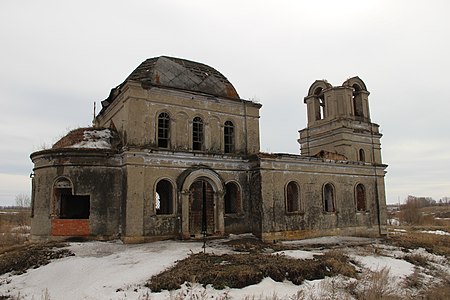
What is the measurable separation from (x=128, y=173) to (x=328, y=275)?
365 inches

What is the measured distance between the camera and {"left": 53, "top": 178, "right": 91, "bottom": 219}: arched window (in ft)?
53.6

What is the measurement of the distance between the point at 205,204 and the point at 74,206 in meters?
6.99

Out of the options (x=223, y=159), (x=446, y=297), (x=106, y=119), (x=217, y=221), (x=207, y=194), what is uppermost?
(x=106, y=119)

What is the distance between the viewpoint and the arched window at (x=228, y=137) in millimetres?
19938

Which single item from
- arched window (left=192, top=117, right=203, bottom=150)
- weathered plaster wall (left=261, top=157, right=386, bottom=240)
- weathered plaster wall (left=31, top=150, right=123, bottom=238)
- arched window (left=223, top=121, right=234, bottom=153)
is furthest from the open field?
arched window (left=223, top=121, right=234, bottom=153)

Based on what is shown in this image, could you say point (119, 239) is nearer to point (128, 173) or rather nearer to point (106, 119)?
point (128, 173)

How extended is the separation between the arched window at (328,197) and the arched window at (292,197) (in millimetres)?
2163

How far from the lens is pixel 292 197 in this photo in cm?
2120

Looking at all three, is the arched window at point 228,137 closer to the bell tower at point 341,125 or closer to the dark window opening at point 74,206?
the bell tower at point 341,125

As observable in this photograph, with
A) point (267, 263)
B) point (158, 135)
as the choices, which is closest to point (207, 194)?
point (158, 135)

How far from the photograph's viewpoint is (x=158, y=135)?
17922 millimetres

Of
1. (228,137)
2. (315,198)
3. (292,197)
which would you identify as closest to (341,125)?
(315,198)

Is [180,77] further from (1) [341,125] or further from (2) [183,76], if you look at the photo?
(1) [341,125]

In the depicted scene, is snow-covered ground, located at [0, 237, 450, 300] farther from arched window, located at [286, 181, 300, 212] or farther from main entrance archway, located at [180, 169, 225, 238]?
arched window, located at [286, 181, 300, 212]
